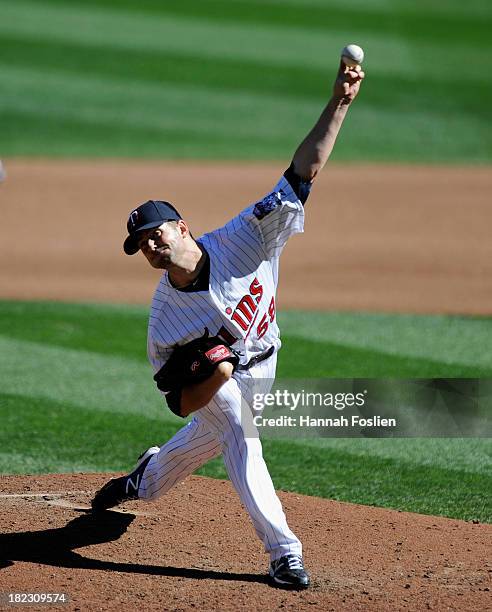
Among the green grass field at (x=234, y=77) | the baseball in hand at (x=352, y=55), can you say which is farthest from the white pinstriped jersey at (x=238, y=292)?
the green grass field at (x=234, y=77)

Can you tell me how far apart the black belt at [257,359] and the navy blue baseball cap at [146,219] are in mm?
637

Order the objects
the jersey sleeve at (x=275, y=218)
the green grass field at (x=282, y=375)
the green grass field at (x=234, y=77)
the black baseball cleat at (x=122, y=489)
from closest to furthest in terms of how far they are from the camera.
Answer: the jersey sleeve at (x=275, y=218)
the black baseball cleat at (x=122, y=489)
the green grass field at (x=282, y=375)
the green grass field at (x=234, y=77)

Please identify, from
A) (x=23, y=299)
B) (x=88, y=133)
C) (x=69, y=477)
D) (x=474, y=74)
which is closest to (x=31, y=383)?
(x=69, y=477)

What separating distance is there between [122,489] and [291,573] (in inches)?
44.5

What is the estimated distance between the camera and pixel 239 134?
52.4 ft

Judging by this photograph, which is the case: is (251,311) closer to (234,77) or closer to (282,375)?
(282,375)

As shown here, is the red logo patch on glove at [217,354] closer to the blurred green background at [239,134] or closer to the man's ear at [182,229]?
the man's ear at [182,229]

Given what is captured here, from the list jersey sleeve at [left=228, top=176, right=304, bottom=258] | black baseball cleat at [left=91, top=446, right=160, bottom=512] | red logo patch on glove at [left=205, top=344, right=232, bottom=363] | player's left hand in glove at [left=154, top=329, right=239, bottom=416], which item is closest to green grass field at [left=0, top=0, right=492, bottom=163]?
black baseball cleat at [left=91, top=446, right=160, bottom=512]

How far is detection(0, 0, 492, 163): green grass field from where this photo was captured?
15.7 m

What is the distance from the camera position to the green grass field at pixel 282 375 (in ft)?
18.8

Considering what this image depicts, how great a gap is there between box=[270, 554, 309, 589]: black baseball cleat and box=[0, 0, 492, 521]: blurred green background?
134 cm

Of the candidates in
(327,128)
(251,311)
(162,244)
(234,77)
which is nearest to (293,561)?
(251,311)

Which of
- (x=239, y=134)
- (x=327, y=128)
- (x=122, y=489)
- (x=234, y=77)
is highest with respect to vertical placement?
(x=234, y=77)

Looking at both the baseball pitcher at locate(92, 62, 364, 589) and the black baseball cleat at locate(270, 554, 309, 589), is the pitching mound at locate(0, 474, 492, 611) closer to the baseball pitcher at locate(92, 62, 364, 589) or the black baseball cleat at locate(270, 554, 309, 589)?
the black baseball cleat at locate(270, 554, 309, 589)
